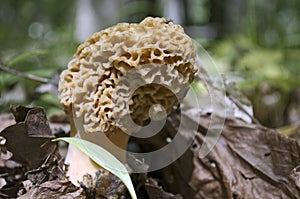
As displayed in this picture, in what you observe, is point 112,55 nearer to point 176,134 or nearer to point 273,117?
point 176,134

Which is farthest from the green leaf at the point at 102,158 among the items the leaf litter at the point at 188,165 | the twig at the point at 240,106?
the twig at the point at 240,106

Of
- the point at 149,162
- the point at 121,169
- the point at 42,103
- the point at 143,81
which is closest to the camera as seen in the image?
the point at 121,169

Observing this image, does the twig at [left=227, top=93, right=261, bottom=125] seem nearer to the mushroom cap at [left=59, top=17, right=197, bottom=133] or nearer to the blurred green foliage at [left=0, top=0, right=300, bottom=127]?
the mushroom cap at [left=59, top=17, right=197, bottom=133]

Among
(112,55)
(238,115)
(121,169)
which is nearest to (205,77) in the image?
(238,115)

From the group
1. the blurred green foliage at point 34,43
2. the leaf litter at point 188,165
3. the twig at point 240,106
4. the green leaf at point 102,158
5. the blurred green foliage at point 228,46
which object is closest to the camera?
the green leaf at point 102,158

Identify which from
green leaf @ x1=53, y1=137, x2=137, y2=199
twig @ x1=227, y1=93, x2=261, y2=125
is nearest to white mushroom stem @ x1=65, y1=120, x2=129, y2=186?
green leaf @ x1=53, y1=137, x2=137, y2=199

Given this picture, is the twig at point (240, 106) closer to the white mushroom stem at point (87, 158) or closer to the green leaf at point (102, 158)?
the white mushroom stem at point (87, 158)

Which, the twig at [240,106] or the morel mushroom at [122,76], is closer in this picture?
the morel mushroom at [122,76]

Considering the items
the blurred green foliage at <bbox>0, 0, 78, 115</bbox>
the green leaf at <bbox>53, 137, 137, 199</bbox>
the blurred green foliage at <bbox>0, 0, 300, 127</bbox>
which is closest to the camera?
the green leaf at <bbox>53, 137, 137, 199</bbox>
